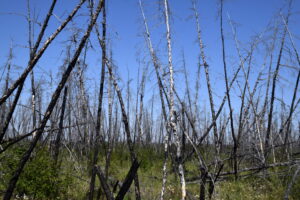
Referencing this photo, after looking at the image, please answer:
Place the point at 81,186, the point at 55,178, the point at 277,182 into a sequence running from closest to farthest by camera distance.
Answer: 1. the point at 277,182
2. the point at 55,178
3. the point at 81,186

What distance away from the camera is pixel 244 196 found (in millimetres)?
3840

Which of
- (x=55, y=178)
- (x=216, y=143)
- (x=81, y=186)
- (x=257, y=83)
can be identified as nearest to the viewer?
(x=216, y=143)

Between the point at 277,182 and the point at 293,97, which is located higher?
the point at 293,97

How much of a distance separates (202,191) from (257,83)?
1809 mm

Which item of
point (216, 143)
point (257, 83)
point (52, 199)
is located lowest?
point (52, 199)

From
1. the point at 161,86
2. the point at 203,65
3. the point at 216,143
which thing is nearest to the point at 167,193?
the point at 216,143

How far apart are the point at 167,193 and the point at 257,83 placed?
2.33m

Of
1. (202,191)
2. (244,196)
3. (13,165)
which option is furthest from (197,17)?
(13,165)

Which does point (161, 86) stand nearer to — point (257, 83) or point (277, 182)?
point (257, 83)

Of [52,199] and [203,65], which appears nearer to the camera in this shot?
[203,65]

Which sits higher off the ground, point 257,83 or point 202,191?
point 257,83

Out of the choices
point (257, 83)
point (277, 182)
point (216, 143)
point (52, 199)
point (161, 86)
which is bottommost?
point (52, 199)

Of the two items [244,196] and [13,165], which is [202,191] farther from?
[13,165]

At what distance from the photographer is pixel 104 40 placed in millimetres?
2453
